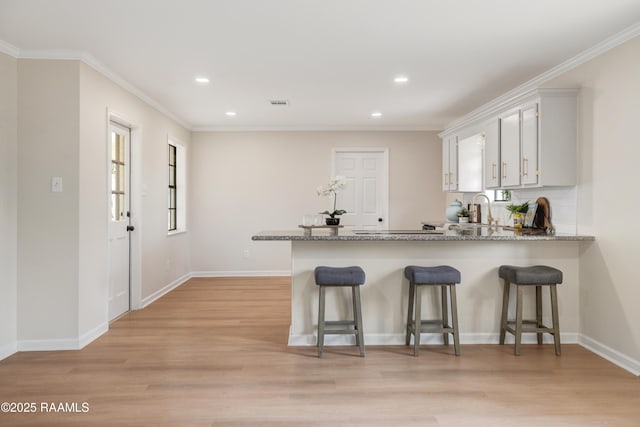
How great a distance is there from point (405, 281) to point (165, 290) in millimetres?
3570

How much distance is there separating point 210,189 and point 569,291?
17.3 feet

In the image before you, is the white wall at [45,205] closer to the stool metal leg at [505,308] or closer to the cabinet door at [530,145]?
the stool metal leg at [505,308]

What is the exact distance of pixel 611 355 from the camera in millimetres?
3352

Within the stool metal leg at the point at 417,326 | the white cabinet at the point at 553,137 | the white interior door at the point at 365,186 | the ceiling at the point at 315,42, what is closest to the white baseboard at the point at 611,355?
the white cabinet at the point at 553,137

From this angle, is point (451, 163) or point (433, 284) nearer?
point (433, 284)

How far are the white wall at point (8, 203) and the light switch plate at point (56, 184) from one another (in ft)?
0.88

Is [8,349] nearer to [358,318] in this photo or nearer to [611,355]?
[358,318]

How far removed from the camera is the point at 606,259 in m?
3.44

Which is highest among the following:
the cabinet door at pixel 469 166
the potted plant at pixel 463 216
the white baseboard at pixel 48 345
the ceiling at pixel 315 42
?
the ceiling at pixel 315 42

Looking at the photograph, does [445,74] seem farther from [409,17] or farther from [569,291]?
[569,291]

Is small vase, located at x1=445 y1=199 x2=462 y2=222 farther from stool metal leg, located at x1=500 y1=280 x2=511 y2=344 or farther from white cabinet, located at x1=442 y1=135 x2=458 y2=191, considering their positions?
stool metal leg, located at x1=500 y1=280 x2=511 y2=344

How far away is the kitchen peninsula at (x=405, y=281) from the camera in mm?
3730

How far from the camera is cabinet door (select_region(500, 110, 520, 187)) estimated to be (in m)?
4.15

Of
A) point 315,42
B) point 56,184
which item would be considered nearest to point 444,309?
point 315,42
